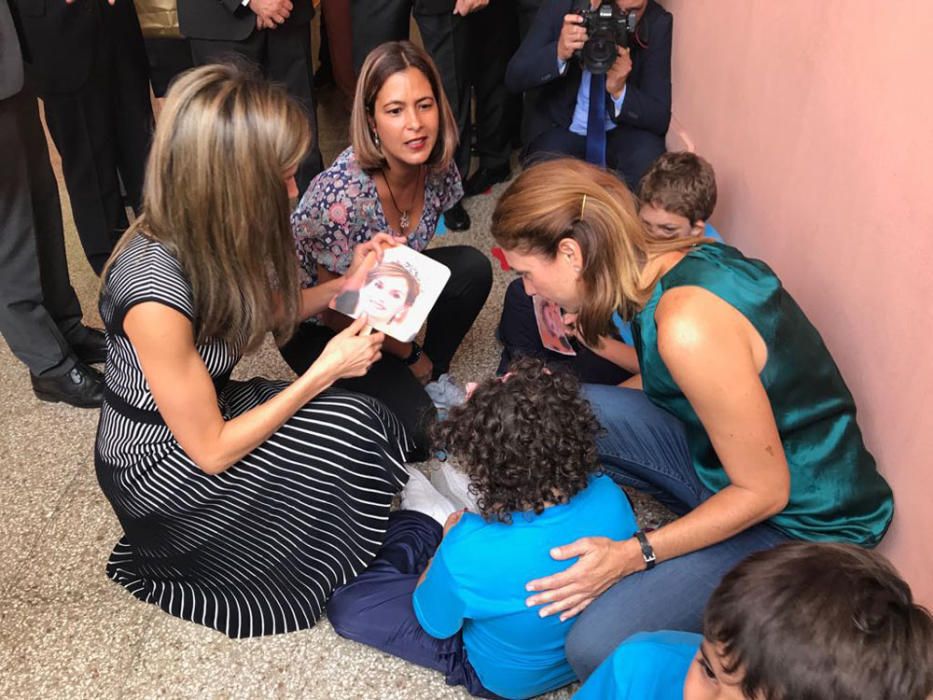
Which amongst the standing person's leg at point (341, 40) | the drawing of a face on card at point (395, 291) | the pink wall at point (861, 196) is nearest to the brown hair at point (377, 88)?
the drawing of a face on card at point (395, 291)

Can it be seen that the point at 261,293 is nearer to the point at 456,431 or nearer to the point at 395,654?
the point at 456,431

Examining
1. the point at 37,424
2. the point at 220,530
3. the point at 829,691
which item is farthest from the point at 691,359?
the point at 37,424

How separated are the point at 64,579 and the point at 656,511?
1349 millimetres

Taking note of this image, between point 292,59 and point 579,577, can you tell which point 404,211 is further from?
point 579,577

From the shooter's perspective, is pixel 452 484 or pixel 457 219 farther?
pixel 457 219

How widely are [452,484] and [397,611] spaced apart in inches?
15.0

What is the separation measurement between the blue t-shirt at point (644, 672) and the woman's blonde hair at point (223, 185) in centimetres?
85

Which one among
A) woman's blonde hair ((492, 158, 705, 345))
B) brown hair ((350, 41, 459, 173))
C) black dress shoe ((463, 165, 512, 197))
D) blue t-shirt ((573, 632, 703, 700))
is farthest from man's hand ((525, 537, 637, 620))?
black dress shoe ((463, 165, 512, 197))

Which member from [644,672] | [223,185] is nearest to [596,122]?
[223,185]

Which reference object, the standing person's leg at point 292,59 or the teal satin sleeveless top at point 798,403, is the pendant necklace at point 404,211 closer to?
the standing person's leg at point 292,59

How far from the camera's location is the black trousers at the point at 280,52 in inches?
95.5

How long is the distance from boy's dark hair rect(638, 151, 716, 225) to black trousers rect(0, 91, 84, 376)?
1.60 m

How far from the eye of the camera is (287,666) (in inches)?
59.9

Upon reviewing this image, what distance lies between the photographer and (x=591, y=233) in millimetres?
1294
